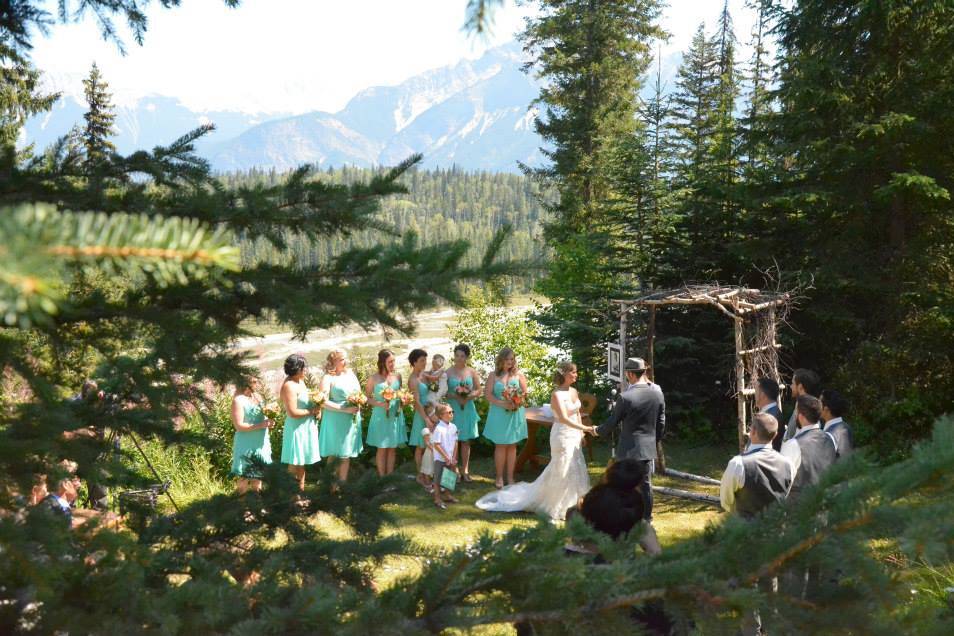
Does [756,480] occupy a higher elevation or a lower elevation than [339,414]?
higher

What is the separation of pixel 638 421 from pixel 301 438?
357cm

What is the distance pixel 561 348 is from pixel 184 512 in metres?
10.8

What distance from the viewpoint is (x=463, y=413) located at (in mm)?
9414

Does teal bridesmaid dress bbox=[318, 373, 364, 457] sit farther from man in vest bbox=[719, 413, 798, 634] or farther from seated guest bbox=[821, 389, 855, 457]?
seated guest bbox=[821, 389, 855, 457]

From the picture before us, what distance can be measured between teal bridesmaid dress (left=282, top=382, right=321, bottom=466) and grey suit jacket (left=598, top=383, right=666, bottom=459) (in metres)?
3.10

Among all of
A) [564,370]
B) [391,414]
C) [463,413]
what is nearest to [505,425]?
[463,413]

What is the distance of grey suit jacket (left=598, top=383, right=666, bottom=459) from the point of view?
23.5ft

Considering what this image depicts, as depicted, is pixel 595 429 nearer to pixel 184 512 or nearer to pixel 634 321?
pixel 634 321

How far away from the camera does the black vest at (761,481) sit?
4633mm

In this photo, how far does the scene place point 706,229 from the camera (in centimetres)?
1255

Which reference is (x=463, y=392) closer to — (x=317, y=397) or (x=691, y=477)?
(x=317, y=397)

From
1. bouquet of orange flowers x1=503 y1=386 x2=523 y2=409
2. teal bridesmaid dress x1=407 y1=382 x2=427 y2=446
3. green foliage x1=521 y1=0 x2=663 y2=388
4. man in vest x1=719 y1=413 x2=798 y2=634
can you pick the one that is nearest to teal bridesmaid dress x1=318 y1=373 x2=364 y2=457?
teal bridesmaid dress x1=407 y1=382 x2=427 y2=446

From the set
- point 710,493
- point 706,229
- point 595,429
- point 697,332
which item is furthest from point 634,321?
point 595,429

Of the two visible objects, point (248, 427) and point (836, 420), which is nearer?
point (836, 420)
